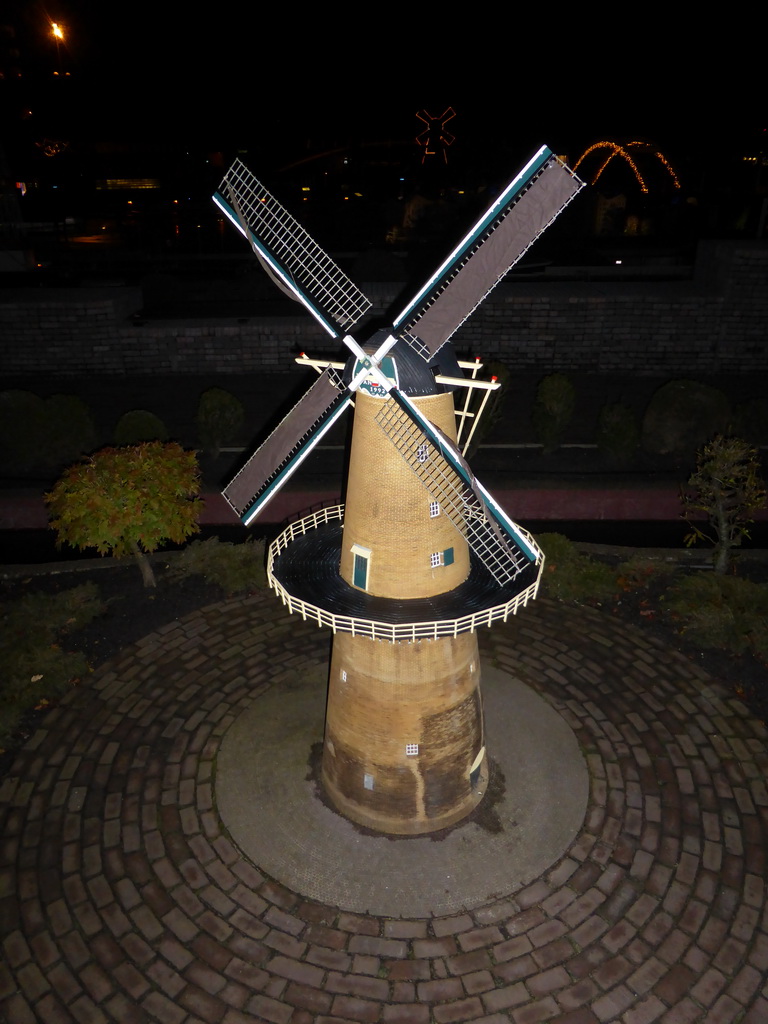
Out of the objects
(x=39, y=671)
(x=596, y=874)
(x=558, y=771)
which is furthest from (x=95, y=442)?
(x=596, y=874)

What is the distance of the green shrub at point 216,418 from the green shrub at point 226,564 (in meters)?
6.13

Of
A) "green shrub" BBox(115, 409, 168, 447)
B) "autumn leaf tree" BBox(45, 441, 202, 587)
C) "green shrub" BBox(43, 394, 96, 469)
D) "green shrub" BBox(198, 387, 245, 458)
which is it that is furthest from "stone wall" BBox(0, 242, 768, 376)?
"autumn leaf tree" BBox(45, 441, 202, 587)

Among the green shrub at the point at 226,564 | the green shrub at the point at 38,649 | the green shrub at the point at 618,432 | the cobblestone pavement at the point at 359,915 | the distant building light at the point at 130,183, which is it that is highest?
the distant building light at the point at 130,183

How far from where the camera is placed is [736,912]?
11.7m

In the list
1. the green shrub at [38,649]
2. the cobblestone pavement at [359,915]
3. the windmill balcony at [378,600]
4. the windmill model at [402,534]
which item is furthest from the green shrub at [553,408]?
the green shrub at [38,649]

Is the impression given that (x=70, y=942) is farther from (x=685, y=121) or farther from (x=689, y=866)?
(x=685, y=121)

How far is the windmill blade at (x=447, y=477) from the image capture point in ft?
33.3

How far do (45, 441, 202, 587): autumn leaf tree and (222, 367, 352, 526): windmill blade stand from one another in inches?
221

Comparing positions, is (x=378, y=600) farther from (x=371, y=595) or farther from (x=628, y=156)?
(x=628, y=156)

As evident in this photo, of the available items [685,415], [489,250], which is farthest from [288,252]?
[685,415]

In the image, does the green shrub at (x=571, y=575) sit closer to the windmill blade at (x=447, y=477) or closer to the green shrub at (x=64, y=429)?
the windmill blade at (x=447, y=477)

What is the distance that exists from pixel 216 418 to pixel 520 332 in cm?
1698

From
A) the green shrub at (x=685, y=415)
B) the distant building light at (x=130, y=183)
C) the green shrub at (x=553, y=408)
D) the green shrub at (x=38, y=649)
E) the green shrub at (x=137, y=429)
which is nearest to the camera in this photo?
the green shrub at (x=38, y=649)

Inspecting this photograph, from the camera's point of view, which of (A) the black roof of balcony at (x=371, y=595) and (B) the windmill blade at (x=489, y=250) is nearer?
(B) the windmill blade at (x=489, y=250)
